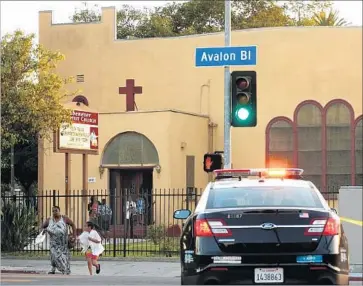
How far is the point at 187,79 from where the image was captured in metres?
32.8

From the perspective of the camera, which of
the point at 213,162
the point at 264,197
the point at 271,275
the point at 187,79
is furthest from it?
the point at 187,79

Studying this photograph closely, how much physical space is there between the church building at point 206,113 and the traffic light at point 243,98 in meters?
12.8

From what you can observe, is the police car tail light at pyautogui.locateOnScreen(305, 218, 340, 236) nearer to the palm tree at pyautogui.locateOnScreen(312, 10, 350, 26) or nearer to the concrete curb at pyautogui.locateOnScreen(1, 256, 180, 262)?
the concrete curb at pyautogui.locateOnScreen(1, 256, 180, 262)

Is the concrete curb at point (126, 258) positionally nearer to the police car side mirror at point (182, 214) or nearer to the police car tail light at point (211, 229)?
the police car side mirror at point (182, 214)

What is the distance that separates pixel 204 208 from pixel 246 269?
0.89 metres

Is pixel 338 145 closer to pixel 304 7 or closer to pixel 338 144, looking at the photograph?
pixel 338 144

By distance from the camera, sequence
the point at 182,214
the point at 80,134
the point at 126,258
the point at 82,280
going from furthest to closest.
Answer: the point at 80,134 → the point at 126,258 → the point at 82,280 → the point at 182,214

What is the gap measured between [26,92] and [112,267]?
574cm

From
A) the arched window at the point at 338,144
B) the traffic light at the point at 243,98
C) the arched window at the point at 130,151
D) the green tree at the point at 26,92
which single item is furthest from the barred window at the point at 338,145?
the traffic light at the point at 243,98

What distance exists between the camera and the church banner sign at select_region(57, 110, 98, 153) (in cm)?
2455

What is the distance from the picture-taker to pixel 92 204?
26188 mm

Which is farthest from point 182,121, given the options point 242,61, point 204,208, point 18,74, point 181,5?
point 181,5

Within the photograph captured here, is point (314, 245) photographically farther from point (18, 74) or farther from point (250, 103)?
point (18, 74)

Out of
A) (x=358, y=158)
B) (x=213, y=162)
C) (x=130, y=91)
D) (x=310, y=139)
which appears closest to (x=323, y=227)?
(x=213, y=162)
